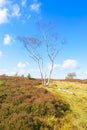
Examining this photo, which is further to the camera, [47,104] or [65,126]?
[47,104]

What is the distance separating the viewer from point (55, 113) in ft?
49.2

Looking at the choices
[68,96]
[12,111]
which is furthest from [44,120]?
[68,96]

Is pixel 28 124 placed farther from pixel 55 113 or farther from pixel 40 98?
pixel 40 98

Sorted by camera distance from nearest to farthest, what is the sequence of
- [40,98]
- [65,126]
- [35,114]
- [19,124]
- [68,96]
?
1. [19,124]
2. [65,126]
3. [35,114]
4. [40,98]
5. [68,96]

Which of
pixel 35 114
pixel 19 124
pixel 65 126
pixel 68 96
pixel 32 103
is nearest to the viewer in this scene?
pixel 19 124

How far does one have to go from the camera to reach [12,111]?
568 inches

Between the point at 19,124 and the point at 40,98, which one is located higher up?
the point at 40,98

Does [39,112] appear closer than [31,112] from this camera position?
No

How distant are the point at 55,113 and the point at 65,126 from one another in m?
1.71

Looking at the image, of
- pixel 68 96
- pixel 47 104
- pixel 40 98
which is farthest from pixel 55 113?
pixel 68 96

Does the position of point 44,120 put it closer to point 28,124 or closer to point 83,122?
point 28,124

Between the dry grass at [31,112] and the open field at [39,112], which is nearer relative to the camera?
the dry grass at [31,112]

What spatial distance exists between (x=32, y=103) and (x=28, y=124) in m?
3.27

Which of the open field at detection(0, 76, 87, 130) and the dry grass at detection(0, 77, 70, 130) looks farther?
the open field at detection(0, 76, 87, 130)
